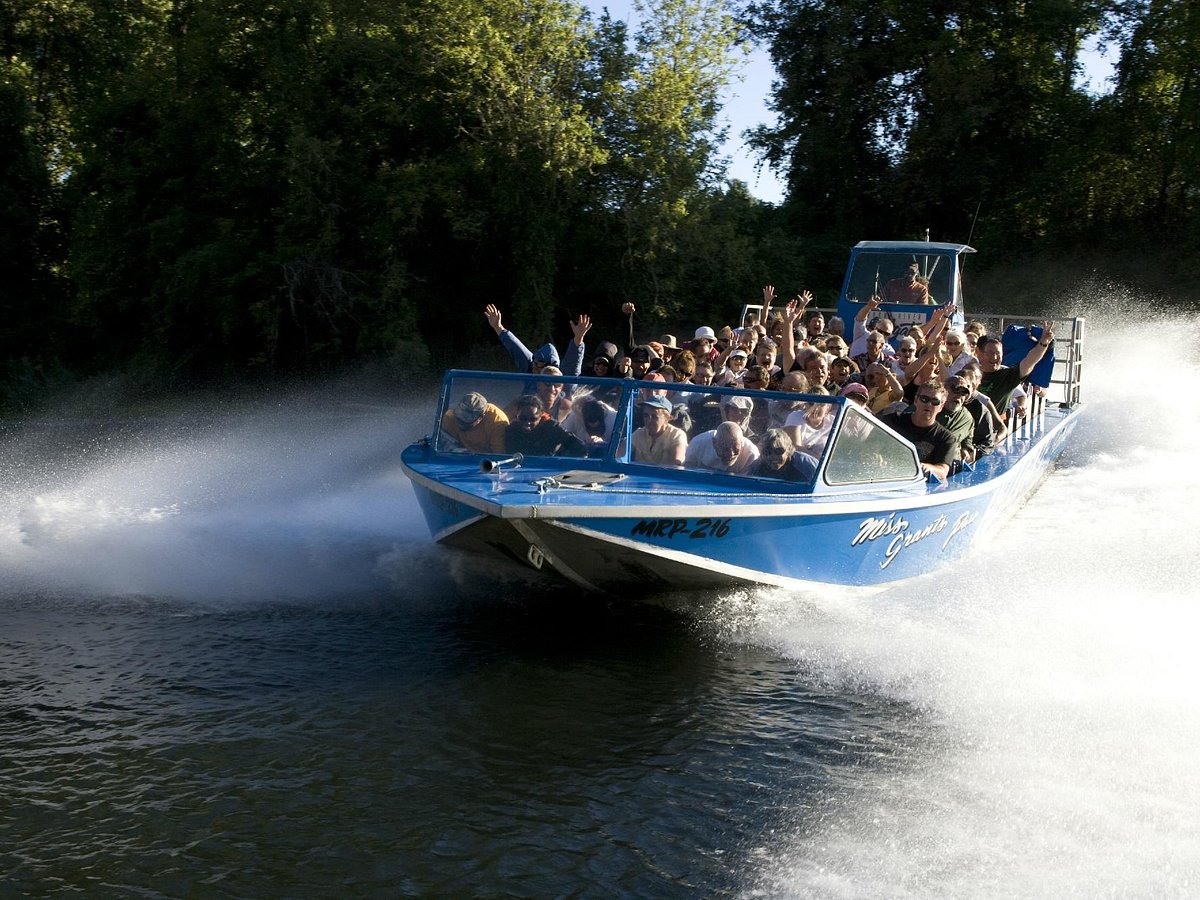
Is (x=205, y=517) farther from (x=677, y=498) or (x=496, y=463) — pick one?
(x=677, y=498)

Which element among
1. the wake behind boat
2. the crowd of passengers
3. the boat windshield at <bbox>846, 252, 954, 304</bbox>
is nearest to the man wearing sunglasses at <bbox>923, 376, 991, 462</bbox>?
the crowd of passengers

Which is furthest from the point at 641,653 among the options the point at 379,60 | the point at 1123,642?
the point at 379,60

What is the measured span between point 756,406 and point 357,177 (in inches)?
695

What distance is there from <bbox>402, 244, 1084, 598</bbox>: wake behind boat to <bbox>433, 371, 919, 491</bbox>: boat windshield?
0.04ft

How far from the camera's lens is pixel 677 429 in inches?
325

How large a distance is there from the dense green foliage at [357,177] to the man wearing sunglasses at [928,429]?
49.2 ft

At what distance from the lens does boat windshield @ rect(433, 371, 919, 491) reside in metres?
7.91

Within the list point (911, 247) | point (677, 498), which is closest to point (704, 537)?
point (677, 498)

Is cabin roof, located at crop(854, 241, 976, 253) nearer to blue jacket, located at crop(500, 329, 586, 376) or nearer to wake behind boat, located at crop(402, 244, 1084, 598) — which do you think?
blue jacket, located at crop(500, 329, 586, 376)

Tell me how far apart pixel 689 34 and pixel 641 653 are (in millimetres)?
18528

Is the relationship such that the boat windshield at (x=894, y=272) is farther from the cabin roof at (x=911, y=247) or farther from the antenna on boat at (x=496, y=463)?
the antenna on boat at (x=496, y=463)

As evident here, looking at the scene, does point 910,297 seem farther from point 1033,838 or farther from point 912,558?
point 1033,838

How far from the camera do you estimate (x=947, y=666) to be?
7605 mm

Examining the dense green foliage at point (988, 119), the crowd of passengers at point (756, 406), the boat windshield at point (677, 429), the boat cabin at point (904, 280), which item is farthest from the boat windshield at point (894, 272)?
the dense green foliage at point (988, 119)
